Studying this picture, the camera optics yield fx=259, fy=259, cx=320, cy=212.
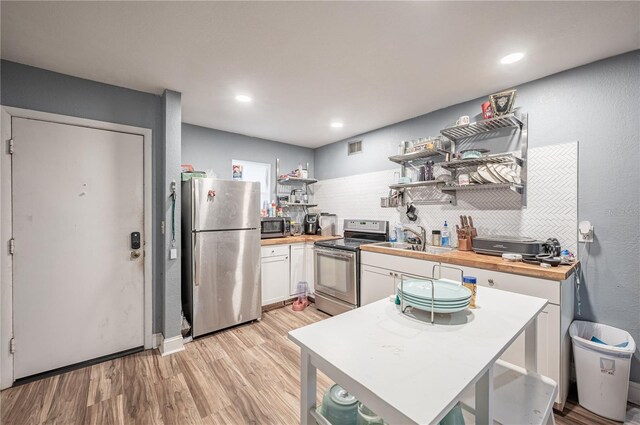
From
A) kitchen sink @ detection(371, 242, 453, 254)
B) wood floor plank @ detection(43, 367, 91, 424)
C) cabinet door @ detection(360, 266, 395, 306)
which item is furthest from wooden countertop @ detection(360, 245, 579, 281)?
wood floor plank @ detection(43, 367, 91, 424)

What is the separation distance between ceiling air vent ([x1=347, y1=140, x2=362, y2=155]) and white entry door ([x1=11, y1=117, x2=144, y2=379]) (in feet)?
8.82

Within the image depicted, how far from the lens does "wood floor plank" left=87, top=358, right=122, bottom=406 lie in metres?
1.87

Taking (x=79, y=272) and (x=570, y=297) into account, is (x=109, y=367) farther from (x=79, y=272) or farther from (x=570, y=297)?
(x=570, y=297)

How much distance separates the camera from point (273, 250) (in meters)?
3.44

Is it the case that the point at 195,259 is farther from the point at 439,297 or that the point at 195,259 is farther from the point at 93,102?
the point at 439,297

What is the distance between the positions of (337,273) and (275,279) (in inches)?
33.8

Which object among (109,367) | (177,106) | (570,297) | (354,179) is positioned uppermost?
(177,106)

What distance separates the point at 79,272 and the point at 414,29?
3.20 metres

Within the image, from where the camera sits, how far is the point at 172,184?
2.49 metres


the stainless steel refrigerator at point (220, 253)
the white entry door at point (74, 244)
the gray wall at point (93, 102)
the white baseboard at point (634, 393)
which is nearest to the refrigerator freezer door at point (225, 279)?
the stainless steel refrigerator at point (220, 253)

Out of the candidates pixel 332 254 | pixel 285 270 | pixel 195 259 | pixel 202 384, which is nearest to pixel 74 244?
pixel 195 259

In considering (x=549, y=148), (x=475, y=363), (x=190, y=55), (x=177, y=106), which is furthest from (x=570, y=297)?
(x=177, y=106)

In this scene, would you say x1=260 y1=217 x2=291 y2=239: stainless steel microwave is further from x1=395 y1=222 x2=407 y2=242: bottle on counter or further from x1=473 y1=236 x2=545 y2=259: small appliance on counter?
x1=473 y1=236 x2=545 y2=259: small appliance on counter

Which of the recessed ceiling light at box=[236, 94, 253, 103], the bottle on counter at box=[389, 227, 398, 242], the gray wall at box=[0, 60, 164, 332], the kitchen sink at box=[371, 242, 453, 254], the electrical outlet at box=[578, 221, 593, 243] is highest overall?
the recessed ceiling light at box=[236, 94, 253, 103]
